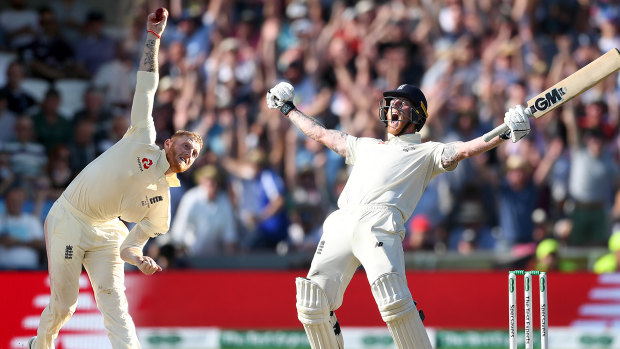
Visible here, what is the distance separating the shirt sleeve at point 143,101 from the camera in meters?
7.85

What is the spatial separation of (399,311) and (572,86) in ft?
6.43

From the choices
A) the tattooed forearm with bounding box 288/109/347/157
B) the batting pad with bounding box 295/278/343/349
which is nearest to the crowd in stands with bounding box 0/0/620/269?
the tattooed forearm with bounding box 288/109/347/157

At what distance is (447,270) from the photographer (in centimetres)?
1197

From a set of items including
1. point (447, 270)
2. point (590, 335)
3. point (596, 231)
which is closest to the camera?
point (590, 335)

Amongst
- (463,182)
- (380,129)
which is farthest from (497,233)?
(380,129)

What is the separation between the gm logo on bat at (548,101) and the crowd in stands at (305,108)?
16.5 feet

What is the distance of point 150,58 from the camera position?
7.88 metres

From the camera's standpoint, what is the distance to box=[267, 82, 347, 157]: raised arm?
7938 mm

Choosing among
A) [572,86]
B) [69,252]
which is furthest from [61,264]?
[572,86]

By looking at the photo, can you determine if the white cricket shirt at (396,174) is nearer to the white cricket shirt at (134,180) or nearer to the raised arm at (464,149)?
the raised arm at (464,149)

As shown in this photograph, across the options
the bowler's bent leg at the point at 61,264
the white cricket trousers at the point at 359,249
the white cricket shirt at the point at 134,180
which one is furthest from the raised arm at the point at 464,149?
the bowler's bent leg at the point at 61,264

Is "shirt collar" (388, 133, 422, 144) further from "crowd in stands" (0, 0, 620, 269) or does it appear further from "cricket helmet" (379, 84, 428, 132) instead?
"crowd in stands" (0, 0, 620, 269)

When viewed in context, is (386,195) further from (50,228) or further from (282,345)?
(282,345)

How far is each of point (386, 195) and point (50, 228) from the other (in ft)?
8.22
